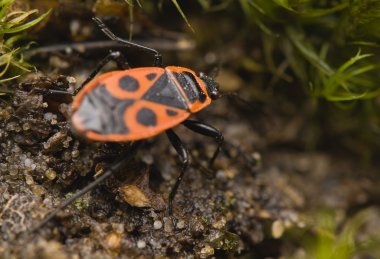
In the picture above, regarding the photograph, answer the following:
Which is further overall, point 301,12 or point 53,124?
point 301,12

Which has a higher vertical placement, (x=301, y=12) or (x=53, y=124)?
(x=301, y=12)

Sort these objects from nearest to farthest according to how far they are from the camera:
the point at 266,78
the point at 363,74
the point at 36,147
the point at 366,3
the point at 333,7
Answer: the point at 36,147, the point at 366,3, the point at 333,7, the point at 363,74, the point at 266,78

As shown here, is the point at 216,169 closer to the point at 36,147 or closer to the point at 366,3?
the point at 36,147

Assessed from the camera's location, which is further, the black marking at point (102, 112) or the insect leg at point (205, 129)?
the insect leg at point (205, 129)

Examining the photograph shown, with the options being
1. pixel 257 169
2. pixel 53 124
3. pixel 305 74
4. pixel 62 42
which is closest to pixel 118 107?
pixel 53 124

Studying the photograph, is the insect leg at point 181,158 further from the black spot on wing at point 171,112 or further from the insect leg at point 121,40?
the insect leg at point 121,40

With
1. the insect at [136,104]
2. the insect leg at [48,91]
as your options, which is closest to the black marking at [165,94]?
the insect at [136,104]

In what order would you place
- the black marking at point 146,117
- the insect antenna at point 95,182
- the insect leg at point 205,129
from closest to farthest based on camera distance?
the insect antenna at point 95,182, the black marking at point 146,117, the insect leg at point 205,129

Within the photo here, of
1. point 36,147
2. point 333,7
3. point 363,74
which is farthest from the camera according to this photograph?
point 363,74
